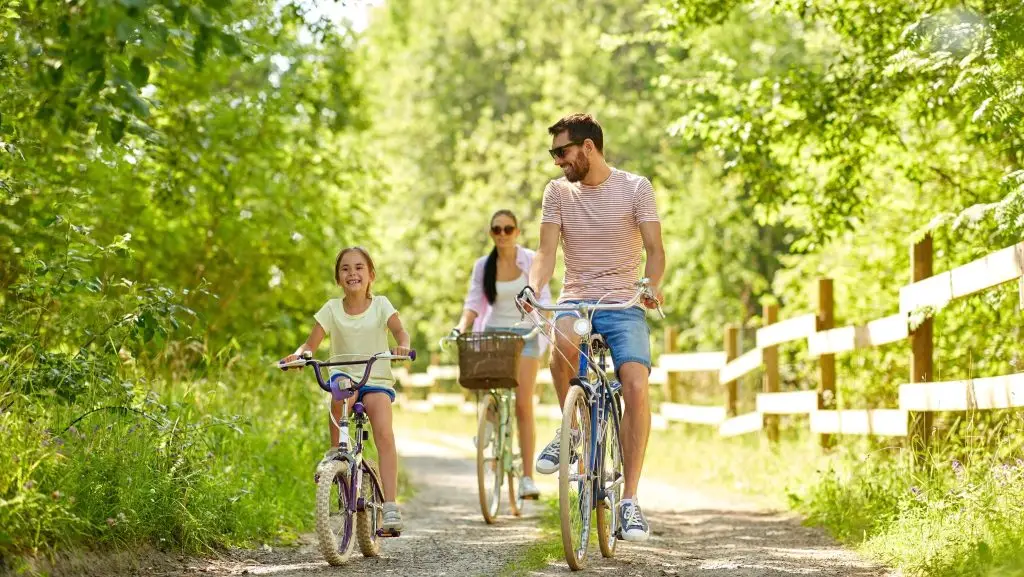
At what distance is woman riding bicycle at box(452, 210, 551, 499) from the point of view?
8.76m

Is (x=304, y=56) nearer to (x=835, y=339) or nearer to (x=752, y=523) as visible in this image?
(x=835, y=339)

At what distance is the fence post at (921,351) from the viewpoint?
8219 mm

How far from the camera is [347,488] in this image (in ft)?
20.6

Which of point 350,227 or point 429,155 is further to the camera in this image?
point 429,155

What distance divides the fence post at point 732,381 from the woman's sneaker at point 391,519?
7.76 m

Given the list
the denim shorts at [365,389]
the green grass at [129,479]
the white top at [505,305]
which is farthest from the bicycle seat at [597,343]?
the white top at [505,305]

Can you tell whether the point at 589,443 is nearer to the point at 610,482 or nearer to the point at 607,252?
the point at 610,482

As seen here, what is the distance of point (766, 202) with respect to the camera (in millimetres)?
10695

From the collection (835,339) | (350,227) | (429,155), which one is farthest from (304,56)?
(429,155)

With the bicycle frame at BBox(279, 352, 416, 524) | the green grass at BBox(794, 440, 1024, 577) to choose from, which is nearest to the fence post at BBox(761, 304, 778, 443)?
the green grass at BBox(794, 440, 1024, 577)

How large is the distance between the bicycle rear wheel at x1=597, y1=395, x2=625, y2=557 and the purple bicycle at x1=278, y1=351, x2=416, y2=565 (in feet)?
3.35

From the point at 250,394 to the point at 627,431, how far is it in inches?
168

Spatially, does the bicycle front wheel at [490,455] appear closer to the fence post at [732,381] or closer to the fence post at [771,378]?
the fence post at [771,378]

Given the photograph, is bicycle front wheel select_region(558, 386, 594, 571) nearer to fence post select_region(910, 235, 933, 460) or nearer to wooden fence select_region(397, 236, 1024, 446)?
wooden fence select_region(397, 236, 1024, 446)
